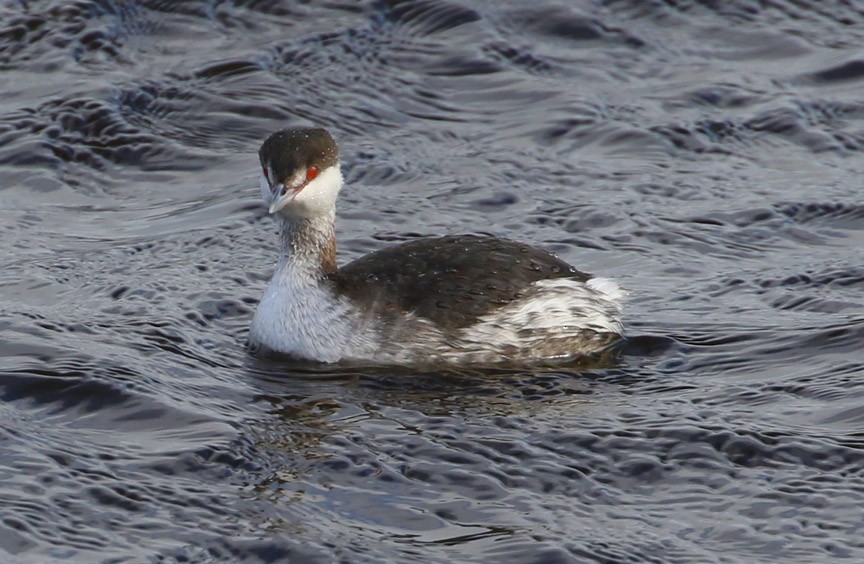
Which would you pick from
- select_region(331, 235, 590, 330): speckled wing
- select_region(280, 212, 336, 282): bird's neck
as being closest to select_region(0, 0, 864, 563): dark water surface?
select_region(331, 235, 590, 330): speckled wing

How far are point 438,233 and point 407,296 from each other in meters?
1.98

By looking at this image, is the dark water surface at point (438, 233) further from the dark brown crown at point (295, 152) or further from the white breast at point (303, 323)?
the dark brown crown at point (295, 152)

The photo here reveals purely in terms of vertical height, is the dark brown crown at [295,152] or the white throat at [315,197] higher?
the dark brown crown at [295,152]

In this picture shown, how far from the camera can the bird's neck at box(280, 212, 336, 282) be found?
969cm

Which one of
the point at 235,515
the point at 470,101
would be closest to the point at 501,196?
the point at 470,101

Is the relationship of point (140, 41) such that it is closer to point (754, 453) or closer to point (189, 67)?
point (189, 67)

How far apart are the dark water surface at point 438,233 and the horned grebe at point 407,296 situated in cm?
21

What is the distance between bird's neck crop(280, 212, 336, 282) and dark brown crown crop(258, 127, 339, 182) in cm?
42

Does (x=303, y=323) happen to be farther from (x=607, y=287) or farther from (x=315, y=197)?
(x=607, y=287)

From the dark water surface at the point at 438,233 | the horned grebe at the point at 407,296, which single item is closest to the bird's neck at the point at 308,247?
the horned grebe at the point at 407,296

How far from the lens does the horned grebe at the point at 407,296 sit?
9359mm

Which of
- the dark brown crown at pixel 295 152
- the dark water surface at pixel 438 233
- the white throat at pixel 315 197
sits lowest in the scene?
the dark water surface at pixel 438 233

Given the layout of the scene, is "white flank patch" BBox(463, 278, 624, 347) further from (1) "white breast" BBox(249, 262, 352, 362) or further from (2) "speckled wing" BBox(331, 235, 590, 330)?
(1) "white breast" BBox(249, 262, 352, 362)

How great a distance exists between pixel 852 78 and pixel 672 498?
7361mm
